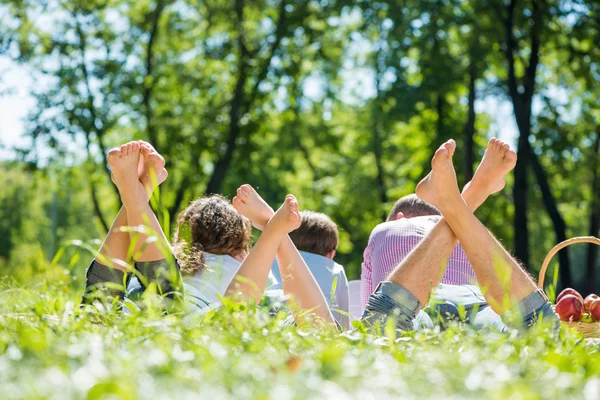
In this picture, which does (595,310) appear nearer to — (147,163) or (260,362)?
(147,163)

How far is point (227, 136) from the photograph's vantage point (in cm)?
1523

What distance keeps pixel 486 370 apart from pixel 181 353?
67 centimetres

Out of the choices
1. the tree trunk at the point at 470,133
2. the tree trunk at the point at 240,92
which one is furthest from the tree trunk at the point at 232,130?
the tree trunk at the point at 470,133

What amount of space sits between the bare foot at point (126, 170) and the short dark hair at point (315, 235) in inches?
57.4

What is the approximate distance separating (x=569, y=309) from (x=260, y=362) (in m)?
3.05

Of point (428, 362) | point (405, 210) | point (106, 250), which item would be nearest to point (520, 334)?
point (428, 362)

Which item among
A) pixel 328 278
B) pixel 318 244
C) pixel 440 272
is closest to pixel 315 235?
pixel 318 244

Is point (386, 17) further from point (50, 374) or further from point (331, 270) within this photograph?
point (50, 374)

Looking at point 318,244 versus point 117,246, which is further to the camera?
point 318,244

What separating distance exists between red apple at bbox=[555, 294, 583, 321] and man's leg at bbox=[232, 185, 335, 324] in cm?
166

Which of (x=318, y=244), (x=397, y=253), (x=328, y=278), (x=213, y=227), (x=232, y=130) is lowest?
(x=328, y=278)

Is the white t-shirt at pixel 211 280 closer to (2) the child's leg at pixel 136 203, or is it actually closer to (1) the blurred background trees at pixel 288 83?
(2) the child's leg at pixel 136 203

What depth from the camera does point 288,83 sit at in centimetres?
1608

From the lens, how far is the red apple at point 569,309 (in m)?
4.16
